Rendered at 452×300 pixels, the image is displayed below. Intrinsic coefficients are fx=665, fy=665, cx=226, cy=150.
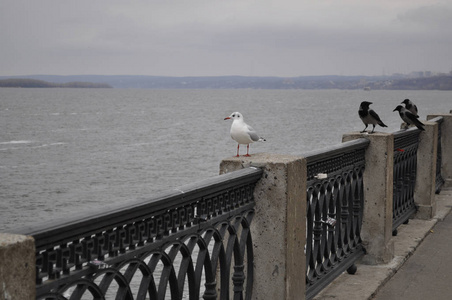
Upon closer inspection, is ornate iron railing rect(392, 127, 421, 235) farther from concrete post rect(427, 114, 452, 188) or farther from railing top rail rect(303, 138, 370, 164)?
concrete post rect(427, 114, 452, 188)

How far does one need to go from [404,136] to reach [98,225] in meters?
6.34

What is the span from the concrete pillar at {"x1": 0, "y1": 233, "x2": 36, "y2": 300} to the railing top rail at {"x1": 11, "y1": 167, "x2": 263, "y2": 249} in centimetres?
10

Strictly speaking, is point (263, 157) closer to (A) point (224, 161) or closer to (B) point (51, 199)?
(A) point (224, 161)

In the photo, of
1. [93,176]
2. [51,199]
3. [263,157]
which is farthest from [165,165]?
A: [263,157]

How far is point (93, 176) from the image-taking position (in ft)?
157

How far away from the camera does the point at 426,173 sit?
32.2 feet

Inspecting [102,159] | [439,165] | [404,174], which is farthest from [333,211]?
[102,159]

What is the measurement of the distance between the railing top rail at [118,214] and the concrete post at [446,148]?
885cm

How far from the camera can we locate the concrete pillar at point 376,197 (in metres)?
6.88

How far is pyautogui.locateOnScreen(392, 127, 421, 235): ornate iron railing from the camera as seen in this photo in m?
8.20

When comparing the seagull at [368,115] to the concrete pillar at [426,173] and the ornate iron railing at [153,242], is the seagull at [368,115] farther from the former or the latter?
the ornate iron railing at [153,242]

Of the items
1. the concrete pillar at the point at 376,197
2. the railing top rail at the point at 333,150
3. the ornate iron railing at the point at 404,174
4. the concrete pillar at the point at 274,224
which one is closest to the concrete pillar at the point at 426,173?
the ornate iron railing at the point at 404,174

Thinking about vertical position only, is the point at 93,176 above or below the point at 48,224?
below

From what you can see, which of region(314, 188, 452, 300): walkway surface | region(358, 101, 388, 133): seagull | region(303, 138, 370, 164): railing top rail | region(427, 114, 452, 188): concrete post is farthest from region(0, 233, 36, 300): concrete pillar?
region(427, 114, 452, 188): concrete post
